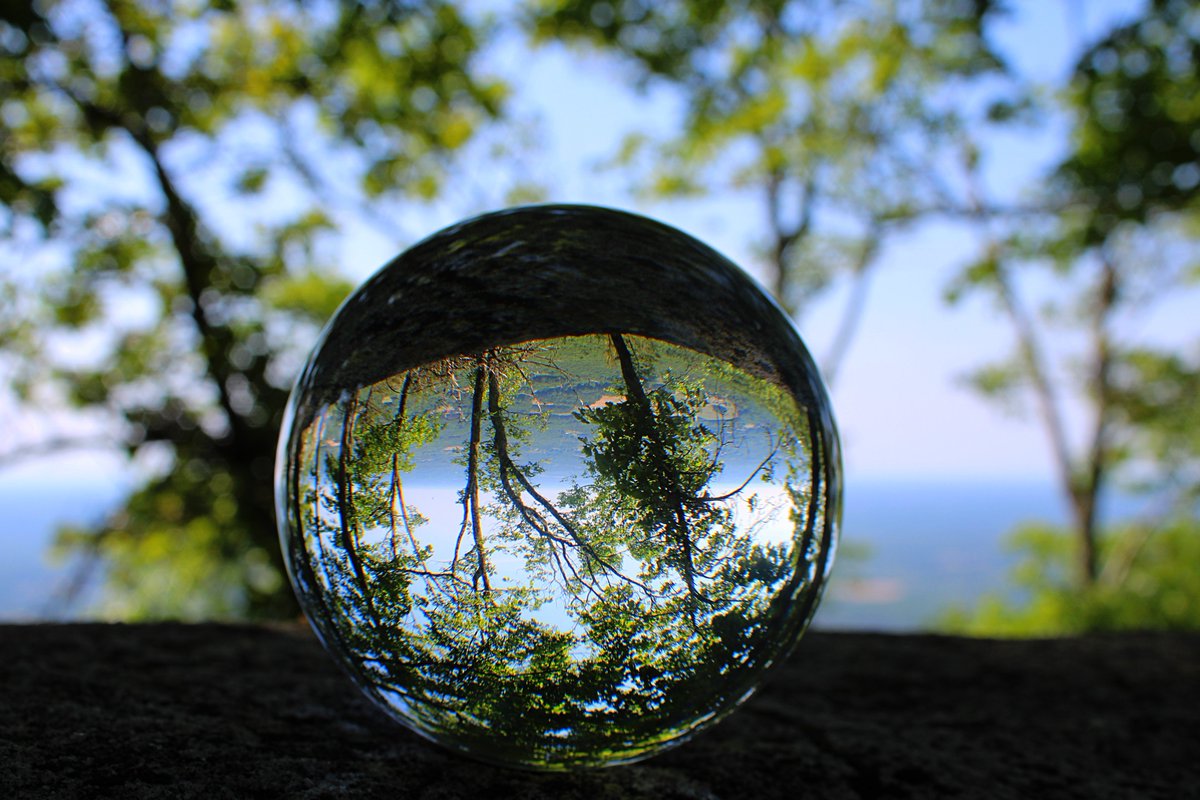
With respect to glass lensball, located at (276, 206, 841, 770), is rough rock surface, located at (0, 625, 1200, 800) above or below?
below

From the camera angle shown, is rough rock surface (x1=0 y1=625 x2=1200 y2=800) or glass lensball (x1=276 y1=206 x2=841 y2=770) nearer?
glass lensball (x1=276 y1=206 x2=841 y2=770)

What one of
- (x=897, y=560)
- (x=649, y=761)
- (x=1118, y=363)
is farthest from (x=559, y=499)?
(x=897, y=560)

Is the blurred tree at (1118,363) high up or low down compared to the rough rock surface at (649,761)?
up

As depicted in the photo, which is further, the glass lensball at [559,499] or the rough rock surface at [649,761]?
the rough rock surface at [649,761]

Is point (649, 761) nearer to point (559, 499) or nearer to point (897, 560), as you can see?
point (559, 499)

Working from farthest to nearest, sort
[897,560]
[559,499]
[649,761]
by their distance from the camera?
[897,560]
[649,761]
[559,499]
